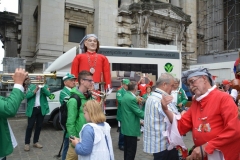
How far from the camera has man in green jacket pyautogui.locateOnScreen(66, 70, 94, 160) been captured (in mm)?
3130

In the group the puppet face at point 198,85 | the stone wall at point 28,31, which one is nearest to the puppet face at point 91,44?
the puppet face at point 198,85

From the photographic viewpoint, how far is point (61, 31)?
520 inches

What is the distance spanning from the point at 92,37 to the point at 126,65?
14.1 ft

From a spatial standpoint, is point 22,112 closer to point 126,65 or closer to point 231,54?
point 126,65

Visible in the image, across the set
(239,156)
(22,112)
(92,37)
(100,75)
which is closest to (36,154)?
(100,75)

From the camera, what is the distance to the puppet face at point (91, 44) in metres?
4.35

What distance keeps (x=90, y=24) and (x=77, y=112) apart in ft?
40.3

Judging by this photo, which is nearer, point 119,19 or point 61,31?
point 61,31

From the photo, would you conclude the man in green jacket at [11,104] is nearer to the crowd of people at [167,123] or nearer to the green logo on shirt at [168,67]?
the crowd of people at [167,123]

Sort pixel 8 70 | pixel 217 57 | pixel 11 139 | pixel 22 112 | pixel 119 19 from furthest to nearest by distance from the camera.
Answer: pixel 217 57
pixel 119 19
pixel 8 70
pixel 22 112
pixel 11 139

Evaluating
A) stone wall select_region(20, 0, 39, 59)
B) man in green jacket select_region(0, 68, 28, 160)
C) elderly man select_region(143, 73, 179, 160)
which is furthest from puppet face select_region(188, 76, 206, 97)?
stone wall select_region(20, 0, 39, 59)

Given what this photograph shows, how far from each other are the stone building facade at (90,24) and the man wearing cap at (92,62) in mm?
9077

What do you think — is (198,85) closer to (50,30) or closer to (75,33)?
(50,30)

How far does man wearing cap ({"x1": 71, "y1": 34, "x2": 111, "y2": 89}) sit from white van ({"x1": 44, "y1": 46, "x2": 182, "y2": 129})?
379 cm
